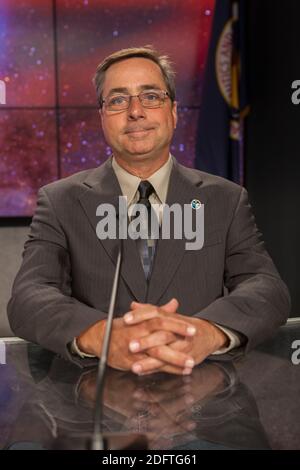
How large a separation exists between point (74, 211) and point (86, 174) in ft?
0.60

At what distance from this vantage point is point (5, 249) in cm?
280

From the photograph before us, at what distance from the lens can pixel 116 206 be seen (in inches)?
62.8

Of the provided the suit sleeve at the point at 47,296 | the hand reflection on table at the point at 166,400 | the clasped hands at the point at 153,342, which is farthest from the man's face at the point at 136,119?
the hand reflection on table at the point at 166,400

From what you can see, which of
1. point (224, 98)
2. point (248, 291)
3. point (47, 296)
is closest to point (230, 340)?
point (248, 291)

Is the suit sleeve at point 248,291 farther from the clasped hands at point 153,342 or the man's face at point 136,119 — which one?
the man's face at point 136,119

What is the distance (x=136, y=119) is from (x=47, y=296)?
55 centimetres

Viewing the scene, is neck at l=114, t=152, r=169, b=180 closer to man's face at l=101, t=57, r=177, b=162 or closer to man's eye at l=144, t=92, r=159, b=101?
man's face at l=101, t=57, r=177, b=162

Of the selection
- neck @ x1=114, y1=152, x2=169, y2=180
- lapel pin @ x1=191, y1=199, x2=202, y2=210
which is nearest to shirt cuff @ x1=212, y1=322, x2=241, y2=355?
lapel pin @ x1=191, y1=199, x2=202, y2=210

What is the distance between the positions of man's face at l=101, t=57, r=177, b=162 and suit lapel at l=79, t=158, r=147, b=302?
88mm

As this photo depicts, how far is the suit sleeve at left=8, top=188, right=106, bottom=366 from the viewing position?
49.1 inches

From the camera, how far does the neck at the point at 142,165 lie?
164 centimetres

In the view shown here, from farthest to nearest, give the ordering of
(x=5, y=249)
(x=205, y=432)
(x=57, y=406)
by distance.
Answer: (x=5, y=249), (x=57, y=406), (x=205, y=432)

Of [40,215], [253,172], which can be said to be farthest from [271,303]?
[253,172]
